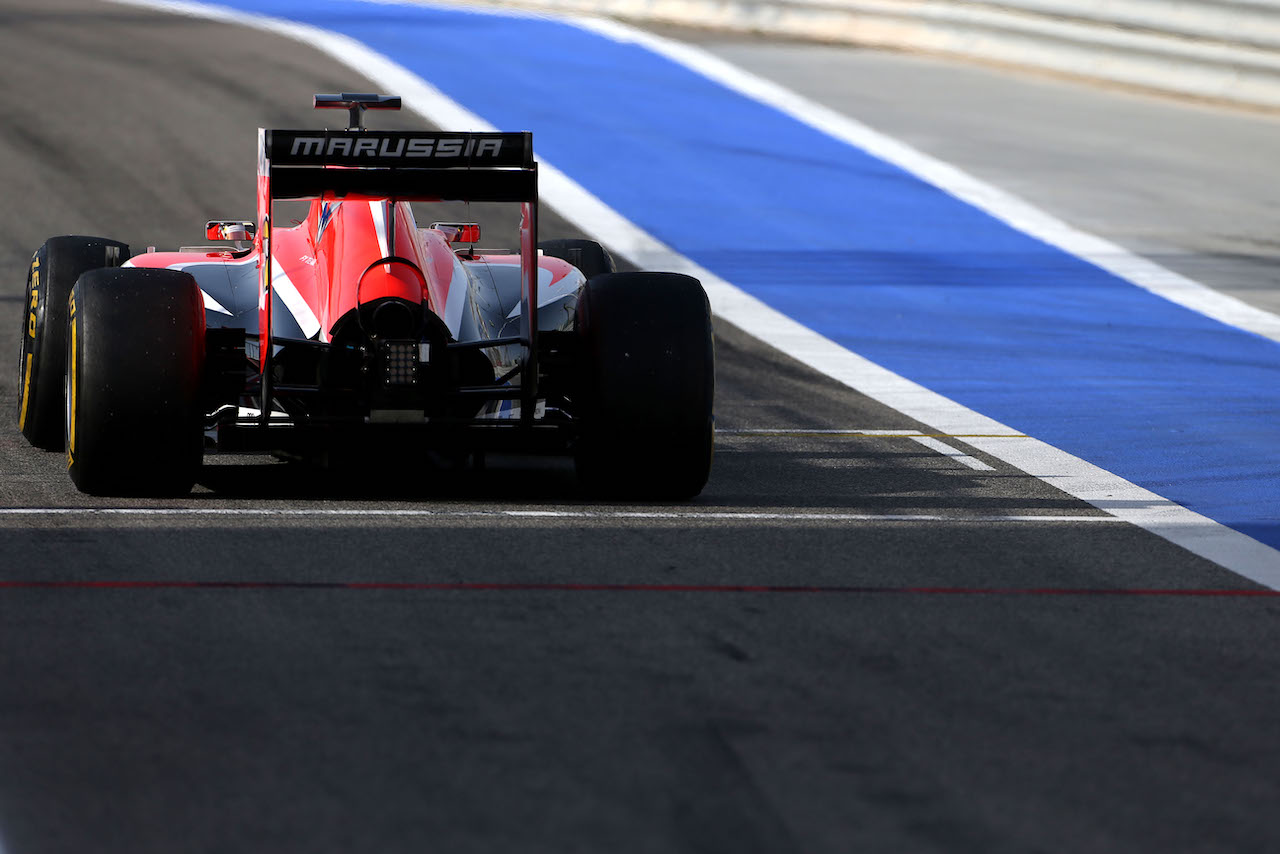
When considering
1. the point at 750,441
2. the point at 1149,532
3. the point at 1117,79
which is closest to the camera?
the point at 1149,532

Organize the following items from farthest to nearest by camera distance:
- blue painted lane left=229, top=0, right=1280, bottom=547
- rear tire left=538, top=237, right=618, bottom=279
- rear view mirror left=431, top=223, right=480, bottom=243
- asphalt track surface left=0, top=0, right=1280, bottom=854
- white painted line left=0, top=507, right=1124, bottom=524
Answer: blue painted lane left=229, top=0, right=1280, bottom=547 < rear tire left=538, top=237, right=618, bottom=279 < rear view mirror left=431, top=223, right=480, bottom=243 < white painted line left=0, top=507, right=1124, bottom=524 < asphalt track surface left=0, top=0, right=1280, bottom=854

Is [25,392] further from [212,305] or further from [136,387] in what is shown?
[136,387]

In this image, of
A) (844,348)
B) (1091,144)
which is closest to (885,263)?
(844,348)

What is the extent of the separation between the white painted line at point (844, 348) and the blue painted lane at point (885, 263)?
0.21 meters

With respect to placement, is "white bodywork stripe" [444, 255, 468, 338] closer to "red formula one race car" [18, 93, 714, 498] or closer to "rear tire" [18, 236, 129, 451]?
"red formula one race car" [18, 93, 714, 498]

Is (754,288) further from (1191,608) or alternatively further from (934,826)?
(934,826)

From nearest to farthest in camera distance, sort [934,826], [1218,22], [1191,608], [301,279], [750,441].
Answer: [934,826] → [1191,608] → [301,279] → [750,441] → [1218,22]

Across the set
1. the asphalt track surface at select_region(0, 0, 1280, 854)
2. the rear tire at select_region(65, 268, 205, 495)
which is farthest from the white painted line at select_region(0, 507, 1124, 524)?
the rear tire at select_region(65, 268, 205, 495)

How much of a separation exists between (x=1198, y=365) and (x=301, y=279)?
23.9 ft

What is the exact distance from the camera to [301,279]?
895 cm

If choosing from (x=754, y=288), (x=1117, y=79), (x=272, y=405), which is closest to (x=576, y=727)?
(x=272, y=405)

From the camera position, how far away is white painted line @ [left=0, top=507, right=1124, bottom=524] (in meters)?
7.94

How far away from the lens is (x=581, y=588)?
6.76 m

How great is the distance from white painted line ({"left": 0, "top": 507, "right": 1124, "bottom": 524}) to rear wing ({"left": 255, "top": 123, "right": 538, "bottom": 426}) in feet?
1.89
